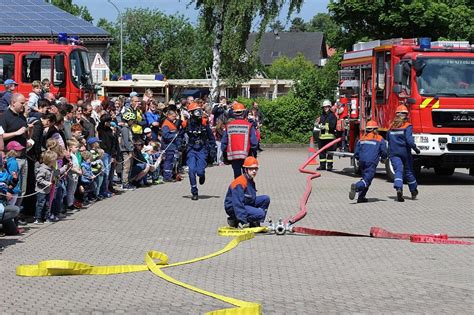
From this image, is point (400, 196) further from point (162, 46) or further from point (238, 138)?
point (162, 46)

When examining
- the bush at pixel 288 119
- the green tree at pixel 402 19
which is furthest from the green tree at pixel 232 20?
the green tree at pixel 402 19

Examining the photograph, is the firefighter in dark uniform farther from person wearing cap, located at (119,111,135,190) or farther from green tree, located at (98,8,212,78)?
green tree, located at (98,8,212,78)

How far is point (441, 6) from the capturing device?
181 ft

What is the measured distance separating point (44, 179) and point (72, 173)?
1.62 metres

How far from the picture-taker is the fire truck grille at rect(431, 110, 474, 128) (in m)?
23.2

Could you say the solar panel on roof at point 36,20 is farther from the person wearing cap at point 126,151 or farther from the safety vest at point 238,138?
the safety vest at point 238,138

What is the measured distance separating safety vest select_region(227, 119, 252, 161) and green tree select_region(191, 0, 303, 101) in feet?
77.0

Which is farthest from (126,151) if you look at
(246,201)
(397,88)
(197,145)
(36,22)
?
(36,22)

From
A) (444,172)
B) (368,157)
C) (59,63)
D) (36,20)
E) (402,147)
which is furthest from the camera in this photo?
(36,20)

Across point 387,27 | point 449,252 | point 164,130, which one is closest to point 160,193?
point 164,130

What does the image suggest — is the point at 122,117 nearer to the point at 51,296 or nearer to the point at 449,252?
the point at 449,252

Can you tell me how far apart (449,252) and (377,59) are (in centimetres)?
1313

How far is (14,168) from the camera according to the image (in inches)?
551

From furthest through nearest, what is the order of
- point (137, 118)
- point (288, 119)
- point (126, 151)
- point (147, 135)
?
point (288, 119) < point (147, 135) < point (137, 118) < point (126, 151)
